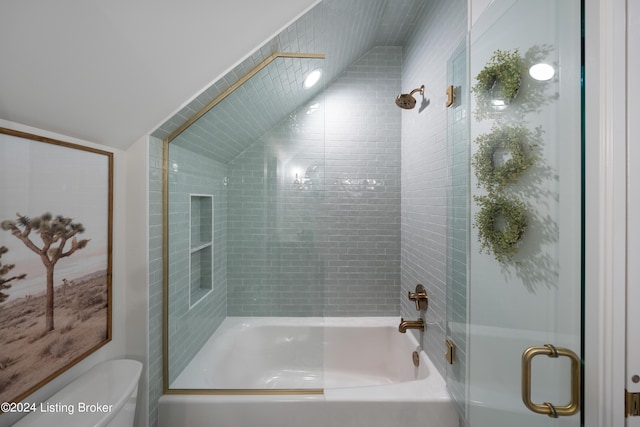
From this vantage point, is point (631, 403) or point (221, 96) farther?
point (221, 96)

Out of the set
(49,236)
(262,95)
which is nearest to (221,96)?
(262,95)

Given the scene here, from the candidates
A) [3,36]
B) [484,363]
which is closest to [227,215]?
[3,36]

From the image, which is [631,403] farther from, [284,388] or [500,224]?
[284,388]

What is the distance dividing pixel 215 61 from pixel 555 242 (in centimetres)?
145

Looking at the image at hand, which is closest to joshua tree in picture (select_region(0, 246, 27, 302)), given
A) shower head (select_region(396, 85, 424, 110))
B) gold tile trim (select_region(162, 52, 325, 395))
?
gold tile trim (select_region(162, 52, 325, 395))

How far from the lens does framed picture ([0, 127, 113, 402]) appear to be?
88 centimetres

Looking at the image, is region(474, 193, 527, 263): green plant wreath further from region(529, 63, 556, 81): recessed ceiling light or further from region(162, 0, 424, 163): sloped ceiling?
region(162, 0, 424, 163): sloped ceiling

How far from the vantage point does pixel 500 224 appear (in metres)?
1.07

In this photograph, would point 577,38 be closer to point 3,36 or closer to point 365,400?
point 3,36

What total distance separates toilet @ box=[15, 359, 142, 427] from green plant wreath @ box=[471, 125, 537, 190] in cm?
154

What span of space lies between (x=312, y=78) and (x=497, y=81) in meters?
1.13

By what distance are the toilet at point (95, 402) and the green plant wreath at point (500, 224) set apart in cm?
144

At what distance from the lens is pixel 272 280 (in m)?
1.78

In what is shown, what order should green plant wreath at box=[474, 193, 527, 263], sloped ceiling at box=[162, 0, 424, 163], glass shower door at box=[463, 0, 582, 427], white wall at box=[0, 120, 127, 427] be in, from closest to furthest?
glass shower door at box=[463, 0, 582, 427] < green plant wreath at box=[474, 193, 527, 263] < white wall at box=[0, 120, 127, 427] < sloped ceiling at box=[162, 0, 424, 163]
